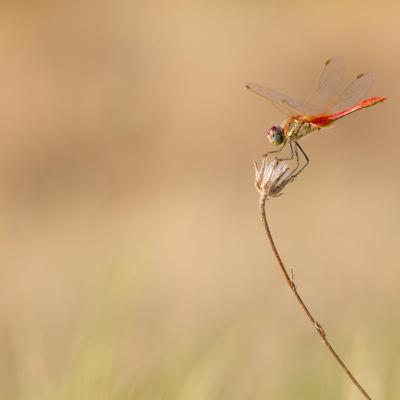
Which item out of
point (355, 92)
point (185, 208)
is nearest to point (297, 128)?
point (355, 92)

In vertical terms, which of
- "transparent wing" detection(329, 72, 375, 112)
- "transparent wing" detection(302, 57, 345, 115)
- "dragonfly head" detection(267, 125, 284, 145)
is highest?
"transparent wing" detection(302, 57, 345, 115)

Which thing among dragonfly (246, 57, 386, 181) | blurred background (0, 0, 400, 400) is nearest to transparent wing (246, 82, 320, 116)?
dragonfly (246, 57, 386, 181)

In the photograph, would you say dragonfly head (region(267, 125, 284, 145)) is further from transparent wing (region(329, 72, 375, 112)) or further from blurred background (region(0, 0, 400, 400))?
blurred background (region(0, 0, 400, 400))

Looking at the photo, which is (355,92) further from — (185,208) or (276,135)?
(185,208)

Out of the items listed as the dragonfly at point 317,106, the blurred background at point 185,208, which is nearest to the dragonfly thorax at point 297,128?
the dragonfly at point 317,106

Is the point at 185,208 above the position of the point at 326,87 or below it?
above

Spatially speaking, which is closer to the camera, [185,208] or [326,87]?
[326,87]

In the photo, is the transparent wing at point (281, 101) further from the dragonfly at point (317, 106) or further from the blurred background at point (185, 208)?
the blurred background at point (185, 208)
